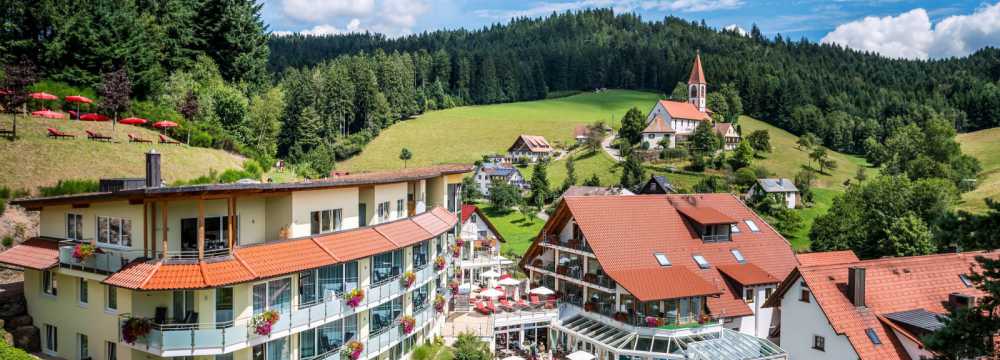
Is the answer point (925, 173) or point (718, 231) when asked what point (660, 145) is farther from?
point (718, 231)

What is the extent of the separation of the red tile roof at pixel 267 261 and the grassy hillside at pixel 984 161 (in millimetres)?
62622

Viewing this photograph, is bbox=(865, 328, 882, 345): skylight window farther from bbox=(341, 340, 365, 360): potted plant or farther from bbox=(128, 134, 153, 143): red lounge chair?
bbox=(128, 134, 153, 143): red lounge chair

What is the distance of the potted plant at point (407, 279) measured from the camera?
2856 centimetres

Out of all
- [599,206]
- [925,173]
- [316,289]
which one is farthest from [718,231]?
[925,173]

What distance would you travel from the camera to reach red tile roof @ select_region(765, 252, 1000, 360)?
98.2 feet

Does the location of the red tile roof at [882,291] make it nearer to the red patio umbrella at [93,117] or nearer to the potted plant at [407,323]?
the potted plant at [407,323]

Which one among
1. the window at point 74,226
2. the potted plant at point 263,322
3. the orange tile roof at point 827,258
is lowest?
the orange tile roof at point 827,258

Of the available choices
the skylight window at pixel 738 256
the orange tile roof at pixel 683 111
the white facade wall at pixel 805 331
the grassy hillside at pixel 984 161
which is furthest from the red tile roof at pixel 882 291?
the orange tile roof at pixel 683 111

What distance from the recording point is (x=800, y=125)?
133 metres

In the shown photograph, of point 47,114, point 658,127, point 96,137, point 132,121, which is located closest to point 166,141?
point 132,121

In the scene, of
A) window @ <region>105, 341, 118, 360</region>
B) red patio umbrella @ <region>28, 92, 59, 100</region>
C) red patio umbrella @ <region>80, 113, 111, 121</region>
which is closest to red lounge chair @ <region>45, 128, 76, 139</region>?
red patio umbrella @ <region>28, 92, 59, 100</region>

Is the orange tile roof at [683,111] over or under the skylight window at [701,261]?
over

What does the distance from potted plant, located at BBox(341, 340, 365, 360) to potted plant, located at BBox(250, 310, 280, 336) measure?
157 inches

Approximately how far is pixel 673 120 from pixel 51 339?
109357 millimetres
